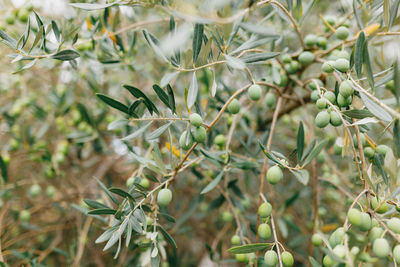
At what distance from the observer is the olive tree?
76 centimetres

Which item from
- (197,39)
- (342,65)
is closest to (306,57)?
(342,65)

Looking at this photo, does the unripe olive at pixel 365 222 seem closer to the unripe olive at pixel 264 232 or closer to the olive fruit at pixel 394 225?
the olive fruit at pixel 394 225

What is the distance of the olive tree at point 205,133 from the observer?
0.76m

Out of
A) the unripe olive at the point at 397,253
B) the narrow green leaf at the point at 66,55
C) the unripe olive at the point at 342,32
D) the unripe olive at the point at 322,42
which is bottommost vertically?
the unripe olive at the point at 397,253

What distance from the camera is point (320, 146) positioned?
2.52ft

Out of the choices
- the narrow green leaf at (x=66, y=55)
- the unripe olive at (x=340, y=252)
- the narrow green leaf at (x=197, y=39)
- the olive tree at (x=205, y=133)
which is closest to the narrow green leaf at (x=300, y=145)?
the olive tree at (x=205, y=133)

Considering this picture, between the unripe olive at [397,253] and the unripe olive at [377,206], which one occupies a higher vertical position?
the unripe olive at [377,206]

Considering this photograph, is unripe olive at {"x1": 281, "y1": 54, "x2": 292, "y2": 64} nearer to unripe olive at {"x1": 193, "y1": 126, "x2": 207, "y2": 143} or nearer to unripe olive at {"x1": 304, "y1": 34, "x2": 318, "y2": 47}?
unripe olive at {"x1": 304, "y1": 34, "x2": 318, "y2": 47}

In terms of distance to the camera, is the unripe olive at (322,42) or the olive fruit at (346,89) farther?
the unripe olive at (322,42)

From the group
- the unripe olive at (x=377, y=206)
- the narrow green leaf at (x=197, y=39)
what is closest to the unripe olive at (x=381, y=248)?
the unripe olive at (x=377, y=206)

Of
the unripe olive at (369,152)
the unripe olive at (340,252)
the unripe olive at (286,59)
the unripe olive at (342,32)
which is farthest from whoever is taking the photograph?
the unripe olive at (286,59)

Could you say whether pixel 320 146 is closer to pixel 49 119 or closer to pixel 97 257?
pixel 97 257

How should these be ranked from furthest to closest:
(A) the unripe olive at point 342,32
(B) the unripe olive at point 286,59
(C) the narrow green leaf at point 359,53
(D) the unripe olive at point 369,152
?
(B) the unripe olive at point 286,59
(A) the unripe olive at point 342,32
(D) the unripe olive at point 369,152
(C) the narrow green leaf at point 359,53

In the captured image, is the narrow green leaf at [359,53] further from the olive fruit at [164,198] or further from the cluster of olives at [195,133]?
the olive fruit at [164,198]
